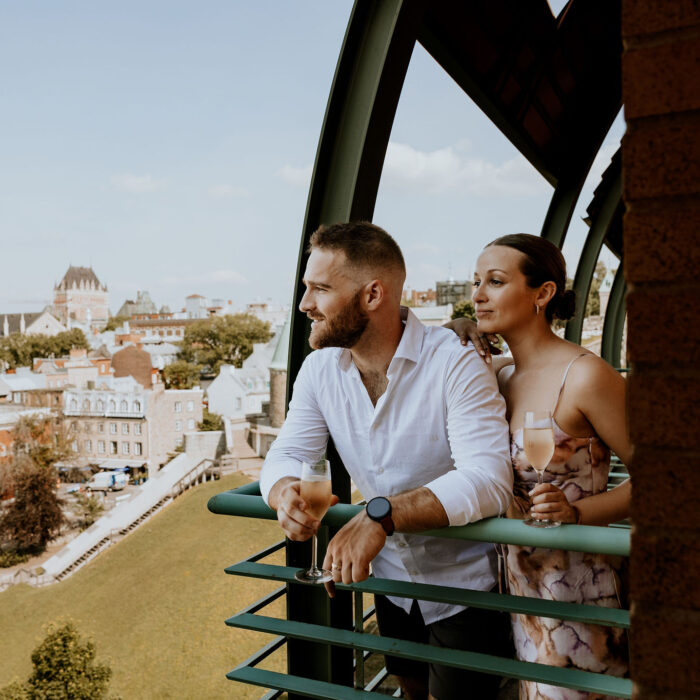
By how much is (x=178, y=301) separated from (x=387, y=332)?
117m

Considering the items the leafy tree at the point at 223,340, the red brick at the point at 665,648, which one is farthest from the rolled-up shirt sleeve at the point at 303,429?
the leafy tree at the point at 223,340

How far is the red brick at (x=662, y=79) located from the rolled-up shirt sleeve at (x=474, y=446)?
99 centimetres

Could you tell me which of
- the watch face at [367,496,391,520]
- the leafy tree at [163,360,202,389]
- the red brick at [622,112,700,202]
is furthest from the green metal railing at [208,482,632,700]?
the leafy tree at [163,360,202,389]

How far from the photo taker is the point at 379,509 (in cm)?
143

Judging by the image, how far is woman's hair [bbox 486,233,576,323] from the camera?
6.06 ft

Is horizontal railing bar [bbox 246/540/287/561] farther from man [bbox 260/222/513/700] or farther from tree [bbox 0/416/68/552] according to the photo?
tree [bbox 0/416/68/552]

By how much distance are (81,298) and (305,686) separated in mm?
126841

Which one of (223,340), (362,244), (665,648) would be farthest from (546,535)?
(223,340)

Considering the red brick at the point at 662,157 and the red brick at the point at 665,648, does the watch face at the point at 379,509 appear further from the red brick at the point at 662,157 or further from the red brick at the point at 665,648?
the red brick at the point at 662,157

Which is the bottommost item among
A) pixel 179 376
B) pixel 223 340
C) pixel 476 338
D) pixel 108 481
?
pixel 108 481

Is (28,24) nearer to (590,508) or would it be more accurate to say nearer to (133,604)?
(133,604)

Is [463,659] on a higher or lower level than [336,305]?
lower

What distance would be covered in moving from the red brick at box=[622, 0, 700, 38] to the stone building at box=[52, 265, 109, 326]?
11904cm

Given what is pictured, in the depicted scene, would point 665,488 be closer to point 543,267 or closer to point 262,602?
point 543,267
